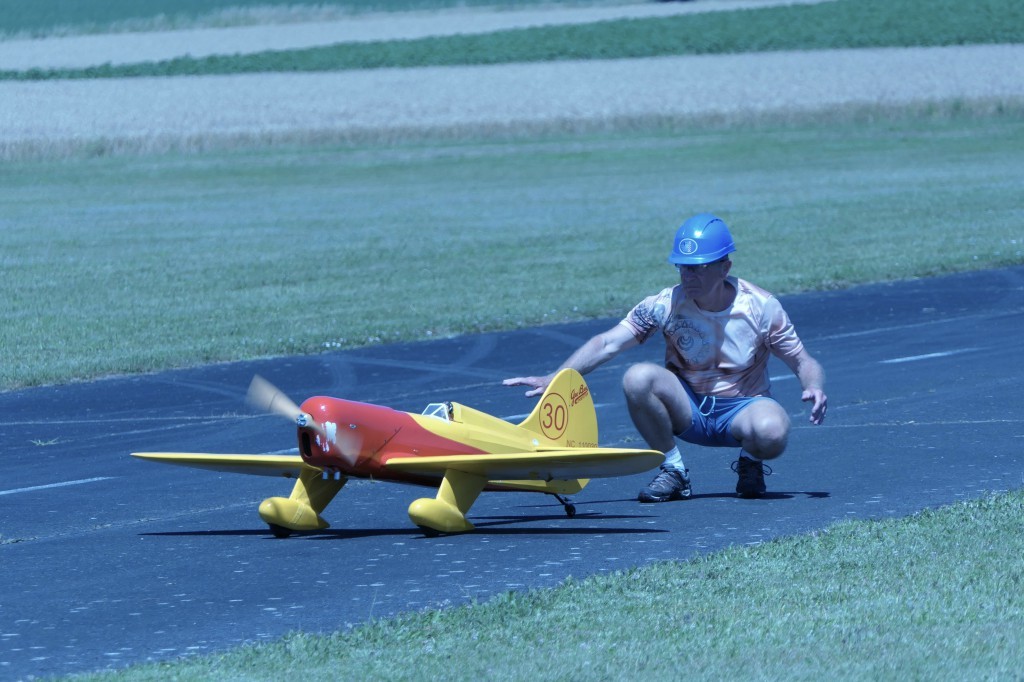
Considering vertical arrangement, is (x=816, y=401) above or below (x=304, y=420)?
below

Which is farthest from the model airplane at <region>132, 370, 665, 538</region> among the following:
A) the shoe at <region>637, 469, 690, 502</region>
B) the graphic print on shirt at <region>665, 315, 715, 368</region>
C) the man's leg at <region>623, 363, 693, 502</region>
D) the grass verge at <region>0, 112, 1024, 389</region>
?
the grass verge at <region>0, 112, 1024, 389</region>

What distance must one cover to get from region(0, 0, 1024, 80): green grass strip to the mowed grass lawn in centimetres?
1893

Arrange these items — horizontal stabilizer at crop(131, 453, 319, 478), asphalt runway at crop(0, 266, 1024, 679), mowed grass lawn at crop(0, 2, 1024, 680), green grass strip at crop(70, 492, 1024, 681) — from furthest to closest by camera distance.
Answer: horizontal stabilizer at crop(131, 453, 319, 478)
asphalt runway at crop(0, 266, 1024, 679)
mowed grass lawn at crop(0, 2, 1024, 680)
green grass strip at crop(70, 492, 1024, 681)

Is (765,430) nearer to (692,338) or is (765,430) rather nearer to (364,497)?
(692,338)

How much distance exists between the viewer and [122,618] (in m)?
7.01

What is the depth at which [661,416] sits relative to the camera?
9.28 meters

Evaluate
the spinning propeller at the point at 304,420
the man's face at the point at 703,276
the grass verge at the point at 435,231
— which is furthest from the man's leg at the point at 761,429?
the grass verge at the point at 435,231

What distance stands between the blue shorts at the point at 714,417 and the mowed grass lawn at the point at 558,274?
52.1 inches

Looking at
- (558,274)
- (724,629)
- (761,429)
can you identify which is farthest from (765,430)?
(558,274)

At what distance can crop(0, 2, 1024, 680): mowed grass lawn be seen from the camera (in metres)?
6.20

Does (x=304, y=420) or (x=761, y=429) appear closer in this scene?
(x=304, y=420)

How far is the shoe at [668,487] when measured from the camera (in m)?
9.46

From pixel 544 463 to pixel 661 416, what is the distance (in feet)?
3.72

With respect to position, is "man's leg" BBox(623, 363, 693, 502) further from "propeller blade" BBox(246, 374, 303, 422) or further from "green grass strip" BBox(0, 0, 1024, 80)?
"green grass strip" BBox(0, 0, 1024, 80)
